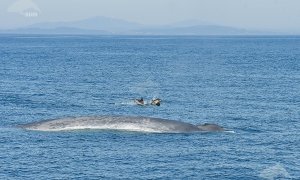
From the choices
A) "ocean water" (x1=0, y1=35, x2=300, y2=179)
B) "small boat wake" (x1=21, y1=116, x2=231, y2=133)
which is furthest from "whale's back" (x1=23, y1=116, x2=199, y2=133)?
"ocean water" (x1=0, y1=35, x2=300, y2=179)

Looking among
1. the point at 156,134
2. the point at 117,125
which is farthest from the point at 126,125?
the point at 156,134

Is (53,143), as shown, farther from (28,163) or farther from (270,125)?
(270,125)

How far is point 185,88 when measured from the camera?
128000mm

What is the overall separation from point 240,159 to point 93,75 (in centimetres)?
10474

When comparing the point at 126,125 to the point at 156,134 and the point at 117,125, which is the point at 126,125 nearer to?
the point at 117,125

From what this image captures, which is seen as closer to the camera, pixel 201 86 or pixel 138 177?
pixel 138 177

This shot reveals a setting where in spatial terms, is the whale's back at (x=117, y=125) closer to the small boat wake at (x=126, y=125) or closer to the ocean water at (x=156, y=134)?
the small boat wake at (x=126, y=125)

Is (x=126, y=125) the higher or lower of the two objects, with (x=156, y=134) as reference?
higher

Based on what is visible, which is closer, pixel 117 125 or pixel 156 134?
pixel 156 134

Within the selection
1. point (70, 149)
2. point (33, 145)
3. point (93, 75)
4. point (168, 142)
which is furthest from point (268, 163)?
point (93, 75)

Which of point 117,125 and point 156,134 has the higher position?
point 117,125

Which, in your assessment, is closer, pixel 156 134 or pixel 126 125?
pixel 156 134

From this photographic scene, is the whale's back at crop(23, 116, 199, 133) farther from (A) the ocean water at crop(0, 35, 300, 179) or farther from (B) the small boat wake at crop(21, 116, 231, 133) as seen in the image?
(A) the ocean water at crop(0, 35, 300, 179)

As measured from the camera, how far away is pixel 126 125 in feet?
253
